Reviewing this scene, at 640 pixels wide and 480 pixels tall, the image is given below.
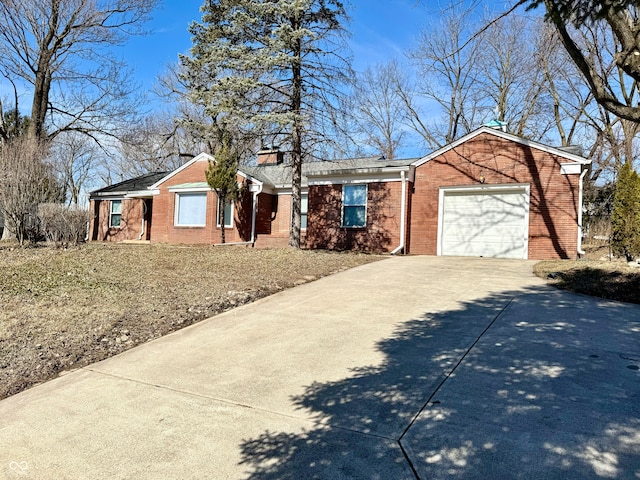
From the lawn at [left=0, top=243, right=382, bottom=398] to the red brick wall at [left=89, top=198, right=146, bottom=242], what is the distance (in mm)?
9751

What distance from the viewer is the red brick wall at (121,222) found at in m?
21.5

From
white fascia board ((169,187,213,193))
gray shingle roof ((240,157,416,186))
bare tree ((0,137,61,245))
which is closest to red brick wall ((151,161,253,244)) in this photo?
white fascia board ((169,187,213,193))

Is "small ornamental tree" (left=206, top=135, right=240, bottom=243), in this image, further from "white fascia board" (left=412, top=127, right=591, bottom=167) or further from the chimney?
"white fascia board" (left=412, top=127, right=591, bottom=167)

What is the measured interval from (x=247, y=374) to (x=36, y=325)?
145 inches

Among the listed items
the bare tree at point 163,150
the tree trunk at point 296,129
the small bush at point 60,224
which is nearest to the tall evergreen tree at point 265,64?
the tree trunk at point 296,129

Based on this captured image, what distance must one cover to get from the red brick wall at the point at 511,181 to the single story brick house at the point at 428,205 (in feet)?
0.09

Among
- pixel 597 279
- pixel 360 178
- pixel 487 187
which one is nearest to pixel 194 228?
pixel 360 178

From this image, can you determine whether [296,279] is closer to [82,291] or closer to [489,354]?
[82,291]

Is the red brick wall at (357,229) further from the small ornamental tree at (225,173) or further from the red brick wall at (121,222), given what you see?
the red brick wall at (121,222)

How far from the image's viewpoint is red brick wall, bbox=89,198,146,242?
846 inches

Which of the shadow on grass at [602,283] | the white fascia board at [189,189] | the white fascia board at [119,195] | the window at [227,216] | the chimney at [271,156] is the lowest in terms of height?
the shadow on grass at [602,283]

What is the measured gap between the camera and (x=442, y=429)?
2.95 meters

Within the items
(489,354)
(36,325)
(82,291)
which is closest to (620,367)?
(489,354)

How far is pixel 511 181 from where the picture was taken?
12.9 meters
